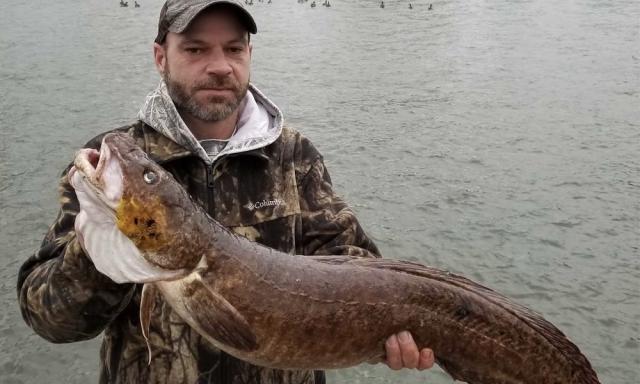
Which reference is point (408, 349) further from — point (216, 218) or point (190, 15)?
point (190, 15)

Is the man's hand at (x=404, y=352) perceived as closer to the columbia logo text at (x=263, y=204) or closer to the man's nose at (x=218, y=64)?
the columbia logo text at (x=263, y=204)

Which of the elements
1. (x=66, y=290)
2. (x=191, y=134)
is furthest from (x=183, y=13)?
→ (x=66, y=290)

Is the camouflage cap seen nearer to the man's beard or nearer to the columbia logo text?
the man's beard

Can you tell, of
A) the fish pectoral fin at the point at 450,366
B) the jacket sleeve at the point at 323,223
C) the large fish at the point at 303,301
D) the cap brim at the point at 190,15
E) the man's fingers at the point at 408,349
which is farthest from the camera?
the jacket sleeve at the point at 323,223

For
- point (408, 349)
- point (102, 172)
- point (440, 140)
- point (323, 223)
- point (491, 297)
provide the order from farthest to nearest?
point (440, 140) → point (323, 223) → point (491, 297) → point (408, 349) → point (102, 172)

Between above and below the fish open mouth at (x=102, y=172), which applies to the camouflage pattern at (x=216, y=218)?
below

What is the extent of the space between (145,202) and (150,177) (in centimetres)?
10

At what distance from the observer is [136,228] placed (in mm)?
2312

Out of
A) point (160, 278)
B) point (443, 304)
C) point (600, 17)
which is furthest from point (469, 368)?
point (600, 17)

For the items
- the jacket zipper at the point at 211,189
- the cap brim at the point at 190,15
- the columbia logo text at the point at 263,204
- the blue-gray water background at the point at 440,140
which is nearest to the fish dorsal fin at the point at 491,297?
the columbia logo text at the point at 263,204

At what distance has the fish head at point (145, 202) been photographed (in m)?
2.27

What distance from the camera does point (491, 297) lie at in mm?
2908

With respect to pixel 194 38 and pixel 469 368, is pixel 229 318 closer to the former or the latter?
pixel 469 368

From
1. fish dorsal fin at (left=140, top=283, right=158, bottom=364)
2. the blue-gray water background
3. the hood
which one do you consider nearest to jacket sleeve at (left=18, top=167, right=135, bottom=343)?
fish dorsal fin at (left=140, top=283, right=158, bottom=364)
